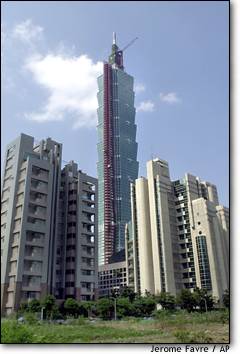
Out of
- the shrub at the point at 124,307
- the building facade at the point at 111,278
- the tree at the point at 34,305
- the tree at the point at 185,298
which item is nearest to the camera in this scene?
the tree at the point at 34,305

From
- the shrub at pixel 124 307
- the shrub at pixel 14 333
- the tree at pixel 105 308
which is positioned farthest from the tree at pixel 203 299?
the shrub at pixel 14 333

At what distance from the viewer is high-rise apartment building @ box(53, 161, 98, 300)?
4.80 m

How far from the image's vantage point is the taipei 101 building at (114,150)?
4.84 m

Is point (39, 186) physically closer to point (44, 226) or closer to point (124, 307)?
point (44, 226)

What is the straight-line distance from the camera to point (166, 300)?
6480mm

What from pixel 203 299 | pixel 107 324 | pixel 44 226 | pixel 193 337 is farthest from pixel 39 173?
pixel 203 299

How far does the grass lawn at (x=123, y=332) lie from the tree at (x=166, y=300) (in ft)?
5.82

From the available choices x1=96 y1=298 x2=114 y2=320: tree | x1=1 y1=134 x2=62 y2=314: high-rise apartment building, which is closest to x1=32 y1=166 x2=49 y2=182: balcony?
x1=1 y1=134 x2=62 y2=314: high-rise apartment building

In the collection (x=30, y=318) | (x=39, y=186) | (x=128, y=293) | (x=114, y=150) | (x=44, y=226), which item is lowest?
(x=30, y=318)

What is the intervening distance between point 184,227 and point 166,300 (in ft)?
5.02

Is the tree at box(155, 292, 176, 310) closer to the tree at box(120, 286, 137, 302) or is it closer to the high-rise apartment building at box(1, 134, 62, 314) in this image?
the tree at box(120, 286, 137, 302)

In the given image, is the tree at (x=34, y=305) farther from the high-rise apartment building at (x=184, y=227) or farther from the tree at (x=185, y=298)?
the tree at (x=185, y=298)

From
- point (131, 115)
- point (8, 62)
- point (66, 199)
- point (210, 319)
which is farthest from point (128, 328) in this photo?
point (8, 62)

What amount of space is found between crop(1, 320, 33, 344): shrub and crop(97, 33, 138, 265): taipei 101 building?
5.39 feet
